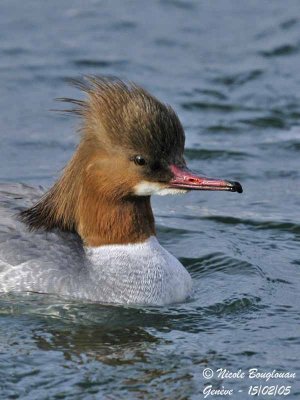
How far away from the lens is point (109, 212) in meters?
9.88

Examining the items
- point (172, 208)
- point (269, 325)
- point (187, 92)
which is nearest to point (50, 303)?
point (269, 325)

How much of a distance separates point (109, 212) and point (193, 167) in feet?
12.1

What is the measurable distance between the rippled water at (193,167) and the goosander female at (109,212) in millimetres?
193

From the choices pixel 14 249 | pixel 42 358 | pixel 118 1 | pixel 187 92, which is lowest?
pixel 42 358

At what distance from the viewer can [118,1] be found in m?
18.2

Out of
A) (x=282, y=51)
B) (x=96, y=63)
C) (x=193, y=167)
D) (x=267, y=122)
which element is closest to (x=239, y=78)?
(x=282, y=51)

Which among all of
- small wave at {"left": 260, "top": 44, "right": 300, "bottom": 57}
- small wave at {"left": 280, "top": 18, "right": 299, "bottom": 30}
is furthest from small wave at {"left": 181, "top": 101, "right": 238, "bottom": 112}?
small wave at {"left": 280, "top": 18, "right": 299, "bottom": 30}

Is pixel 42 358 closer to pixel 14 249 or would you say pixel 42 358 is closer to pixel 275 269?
pixel 14 249

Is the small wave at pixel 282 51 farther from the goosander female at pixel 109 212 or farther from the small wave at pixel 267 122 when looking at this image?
the goosander female at pixel 109 212

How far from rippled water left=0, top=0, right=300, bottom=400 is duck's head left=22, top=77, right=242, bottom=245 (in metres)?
0.71

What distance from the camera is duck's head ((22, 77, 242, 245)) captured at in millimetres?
9492

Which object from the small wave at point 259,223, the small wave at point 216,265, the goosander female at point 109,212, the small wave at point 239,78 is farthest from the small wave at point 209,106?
the goosander female at point 109,212

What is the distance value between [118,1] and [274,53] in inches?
117

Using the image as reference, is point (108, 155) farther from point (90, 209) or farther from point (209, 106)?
point (209, 106)
